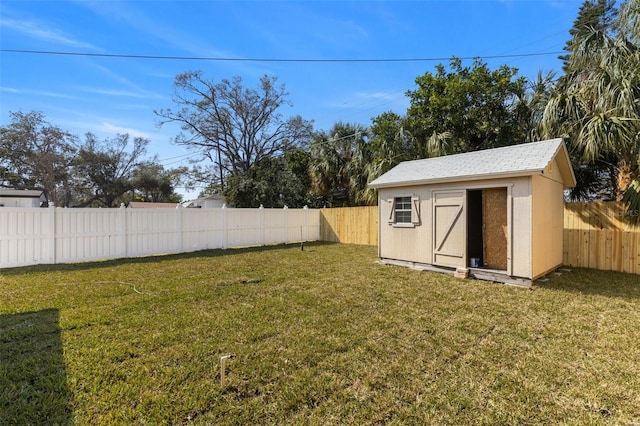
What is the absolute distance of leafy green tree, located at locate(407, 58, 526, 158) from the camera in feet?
34.6

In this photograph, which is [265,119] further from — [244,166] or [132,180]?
[132,180]

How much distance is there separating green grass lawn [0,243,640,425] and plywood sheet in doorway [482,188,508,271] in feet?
3.29

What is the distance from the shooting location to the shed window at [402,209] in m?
7.47

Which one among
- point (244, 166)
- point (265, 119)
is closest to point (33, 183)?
point (244, 166)

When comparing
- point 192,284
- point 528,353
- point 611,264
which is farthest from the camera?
point 611,264

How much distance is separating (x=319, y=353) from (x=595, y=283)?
5.98m

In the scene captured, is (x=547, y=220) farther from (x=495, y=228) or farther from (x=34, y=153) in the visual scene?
(x=34, y=153)

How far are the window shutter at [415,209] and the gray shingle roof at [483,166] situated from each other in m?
0.40

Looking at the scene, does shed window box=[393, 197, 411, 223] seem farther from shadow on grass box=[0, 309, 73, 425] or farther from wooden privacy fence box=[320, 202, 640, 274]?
shadow on grass box=[0, 309, 73, 425]

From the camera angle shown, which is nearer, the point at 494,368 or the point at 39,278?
the point at 494,368

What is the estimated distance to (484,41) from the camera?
10.9 metres

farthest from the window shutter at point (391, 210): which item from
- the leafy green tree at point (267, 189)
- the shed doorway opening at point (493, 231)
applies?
the leafy green tree at point (267, 189)

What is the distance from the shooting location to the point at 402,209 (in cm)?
755

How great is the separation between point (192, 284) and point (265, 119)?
19606mm
